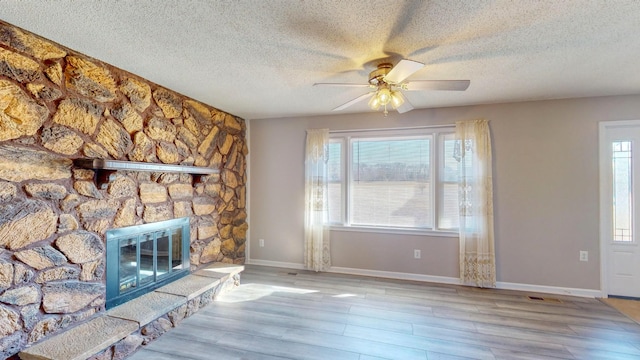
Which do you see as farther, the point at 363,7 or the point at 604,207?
the point at 604,207

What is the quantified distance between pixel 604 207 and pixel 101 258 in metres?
5.40

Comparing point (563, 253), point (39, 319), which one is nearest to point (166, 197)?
point (39, 319)

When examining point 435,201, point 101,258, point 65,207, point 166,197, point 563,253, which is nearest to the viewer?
point 65,207

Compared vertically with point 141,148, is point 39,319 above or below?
below

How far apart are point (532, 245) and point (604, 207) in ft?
2.92

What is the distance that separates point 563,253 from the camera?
3.54 m

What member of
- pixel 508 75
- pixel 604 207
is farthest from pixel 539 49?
pixel 604 207

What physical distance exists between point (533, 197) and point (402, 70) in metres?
2.83

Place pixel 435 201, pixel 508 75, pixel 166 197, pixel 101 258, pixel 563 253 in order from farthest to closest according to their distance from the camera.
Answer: pixel 435 201, pixel 563 253, pixel 166 197, pixel 508 75, pixel 101 258

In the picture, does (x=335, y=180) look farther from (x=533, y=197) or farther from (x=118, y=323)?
(x=118, y=323)

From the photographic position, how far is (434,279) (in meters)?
3.96

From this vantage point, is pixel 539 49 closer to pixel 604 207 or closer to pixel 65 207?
pixel 604 207

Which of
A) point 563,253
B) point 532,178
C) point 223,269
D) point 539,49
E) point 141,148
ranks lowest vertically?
point 223,269

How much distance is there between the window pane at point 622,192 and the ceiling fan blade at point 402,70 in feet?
10.5
